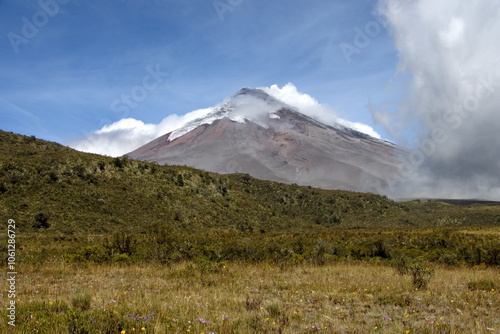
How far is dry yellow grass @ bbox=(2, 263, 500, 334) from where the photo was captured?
5.62 m

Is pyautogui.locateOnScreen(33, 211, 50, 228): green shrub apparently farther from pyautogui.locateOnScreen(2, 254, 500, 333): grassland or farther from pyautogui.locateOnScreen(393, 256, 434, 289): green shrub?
pyautogui.locateOnScreen(393, 256, 434, 289): green shrub

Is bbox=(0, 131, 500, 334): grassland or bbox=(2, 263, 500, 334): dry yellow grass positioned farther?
bbox=(0, 131, 500, 334): grassland

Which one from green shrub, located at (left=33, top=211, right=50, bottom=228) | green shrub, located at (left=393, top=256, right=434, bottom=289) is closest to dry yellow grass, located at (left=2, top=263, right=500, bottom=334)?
green shrub, located at (left=393, top=256, right=434, bottom=289)

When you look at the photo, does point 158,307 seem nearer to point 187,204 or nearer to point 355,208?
point 187,204

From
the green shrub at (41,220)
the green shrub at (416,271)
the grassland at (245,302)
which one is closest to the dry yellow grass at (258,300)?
the grassland at (245,302)

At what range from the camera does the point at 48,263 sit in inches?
528

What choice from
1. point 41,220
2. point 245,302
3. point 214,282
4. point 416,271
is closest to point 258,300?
point 245,302

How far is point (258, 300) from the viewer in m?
7.56

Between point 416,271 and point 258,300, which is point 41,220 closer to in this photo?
point 258,300

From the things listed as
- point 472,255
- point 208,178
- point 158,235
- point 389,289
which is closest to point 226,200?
point 208,178

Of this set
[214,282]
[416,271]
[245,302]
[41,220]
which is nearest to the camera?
[245,302]

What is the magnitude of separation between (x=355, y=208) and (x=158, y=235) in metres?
58.2

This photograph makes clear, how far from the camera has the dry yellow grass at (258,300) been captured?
5.62m

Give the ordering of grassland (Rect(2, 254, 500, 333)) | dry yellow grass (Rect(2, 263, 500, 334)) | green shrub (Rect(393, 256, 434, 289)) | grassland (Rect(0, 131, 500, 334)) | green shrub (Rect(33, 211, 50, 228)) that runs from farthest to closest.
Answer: green shrub (Rect(33, 211, 50, 228)) → green shrub (Rect(393, 256, 434, 289)) → grassland (Rect(0, 131, 500, 334)) → dry yellow grass (Rect(2, 263, 500, 334)) → grassland (Rect(2, 254, 500, 333))
